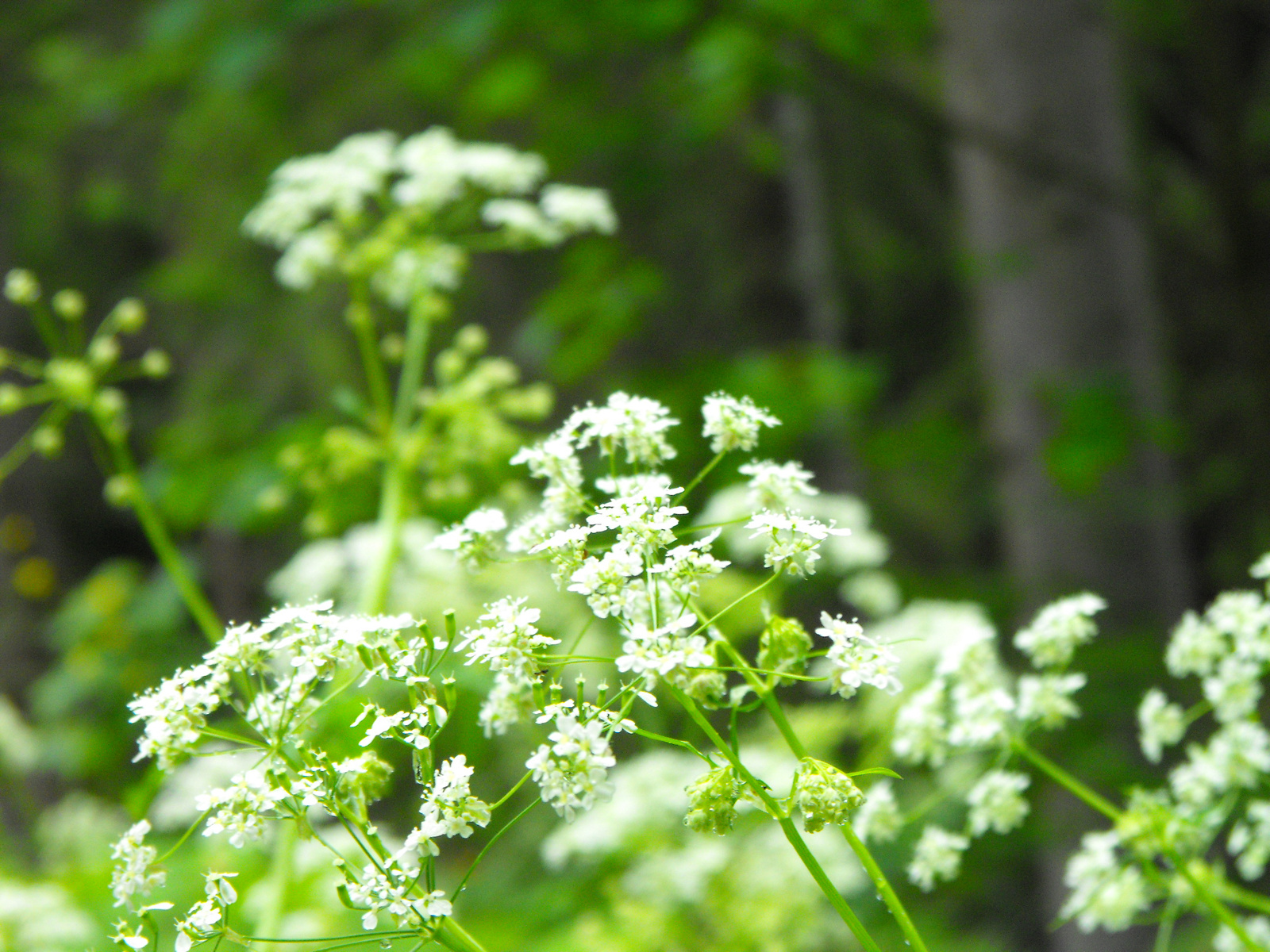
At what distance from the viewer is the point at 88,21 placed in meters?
6.51

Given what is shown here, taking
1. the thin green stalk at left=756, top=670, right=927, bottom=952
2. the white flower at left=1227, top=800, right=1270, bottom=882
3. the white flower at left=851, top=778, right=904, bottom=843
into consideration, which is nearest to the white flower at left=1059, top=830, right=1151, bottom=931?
the white flower at left=1227, top=800, right=1270, bottom=882

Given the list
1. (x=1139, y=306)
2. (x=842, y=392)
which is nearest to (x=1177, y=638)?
(x=842, y=392)

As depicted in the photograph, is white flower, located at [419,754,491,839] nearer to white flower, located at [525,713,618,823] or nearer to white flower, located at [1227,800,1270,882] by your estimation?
white flower, located at [525,713,618,823]

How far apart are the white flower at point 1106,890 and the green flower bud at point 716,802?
21.7 inches

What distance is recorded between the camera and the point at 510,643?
2.79 ft

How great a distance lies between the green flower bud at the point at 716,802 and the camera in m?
0.84

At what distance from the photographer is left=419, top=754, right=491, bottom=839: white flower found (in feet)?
2.60

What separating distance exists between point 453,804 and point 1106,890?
840mm

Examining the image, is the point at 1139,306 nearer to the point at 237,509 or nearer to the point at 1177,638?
the point at 1177,638

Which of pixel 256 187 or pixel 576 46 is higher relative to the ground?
pixel 256 187

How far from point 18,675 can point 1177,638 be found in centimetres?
719

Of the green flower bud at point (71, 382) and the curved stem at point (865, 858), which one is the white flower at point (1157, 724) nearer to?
the curved stem at point (865, 858)

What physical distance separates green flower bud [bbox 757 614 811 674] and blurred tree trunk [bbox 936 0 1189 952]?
2.63m

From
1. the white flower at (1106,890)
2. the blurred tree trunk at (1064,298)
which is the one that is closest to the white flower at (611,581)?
the white flower at (1106,890)
